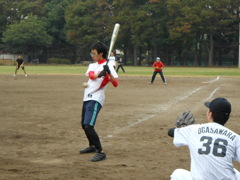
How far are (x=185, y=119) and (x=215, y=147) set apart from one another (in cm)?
41

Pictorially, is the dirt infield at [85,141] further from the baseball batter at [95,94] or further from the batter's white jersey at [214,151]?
the batter's white jersey at [214,151]

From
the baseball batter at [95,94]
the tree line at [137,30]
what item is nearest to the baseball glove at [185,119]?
the baseball batter at [95,94]

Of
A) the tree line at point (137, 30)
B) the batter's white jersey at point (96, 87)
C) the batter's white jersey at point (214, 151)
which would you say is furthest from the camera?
the tree line at point (137, 30)

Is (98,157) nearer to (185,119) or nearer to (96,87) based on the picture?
(96,87)

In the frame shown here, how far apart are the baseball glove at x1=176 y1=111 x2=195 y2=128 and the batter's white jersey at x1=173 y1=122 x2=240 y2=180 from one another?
131 mm

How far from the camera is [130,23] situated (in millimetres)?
73250

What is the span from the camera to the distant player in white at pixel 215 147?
3.89 m

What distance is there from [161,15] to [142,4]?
550cm

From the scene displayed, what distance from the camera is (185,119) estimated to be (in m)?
4.10

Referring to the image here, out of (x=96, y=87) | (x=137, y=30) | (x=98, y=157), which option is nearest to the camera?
(x=98, y=157)

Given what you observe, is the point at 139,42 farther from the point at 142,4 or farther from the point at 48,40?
the point at 48,40

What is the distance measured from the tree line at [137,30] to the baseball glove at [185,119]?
62963 millimetres

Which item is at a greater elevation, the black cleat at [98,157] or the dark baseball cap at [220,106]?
the dark baseball cap at [220,106]

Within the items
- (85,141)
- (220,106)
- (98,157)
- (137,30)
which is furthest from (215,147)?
(137,30)
